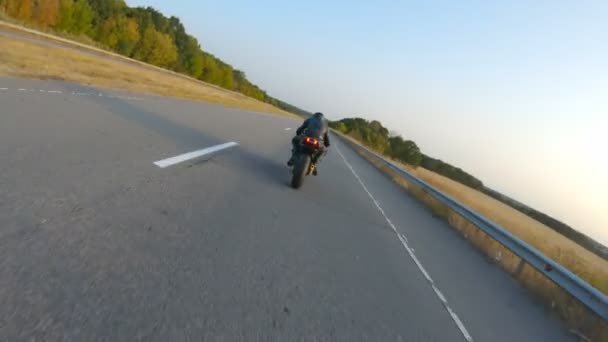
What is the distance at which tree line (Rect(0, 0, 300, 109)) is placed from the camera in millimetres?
70125

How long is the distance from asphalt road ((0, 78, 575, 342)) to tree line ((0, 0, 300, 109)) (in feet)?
167

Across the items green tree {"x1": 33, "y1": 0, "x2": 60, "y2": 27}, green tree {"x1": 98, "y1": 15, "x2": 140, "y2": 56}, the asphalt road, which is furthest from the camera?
green tree {"x1": 98, "y1": 15, "x2": 140, "y2": 56}

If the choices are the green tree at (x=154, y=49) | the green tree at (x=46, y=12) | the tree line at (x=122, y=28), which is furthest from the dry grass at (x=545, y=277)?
the green tree at (x=154, y=49)

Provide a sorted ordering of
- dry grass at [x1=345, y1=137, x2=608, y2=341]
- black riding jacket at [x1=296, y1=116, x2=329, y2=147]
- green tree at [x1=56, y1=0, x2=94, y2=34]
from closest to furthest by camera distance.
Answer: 1. dry grass at [x1=345, y1=137, x2=608, y2=341]
2. black riding jacket at [x1=296, y1=116, x2=329, y2=147]
3. green tree at [x1=56, y1=0, x2=94, y2=34]

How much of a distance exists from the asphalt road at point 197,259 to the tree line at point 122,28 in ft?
167

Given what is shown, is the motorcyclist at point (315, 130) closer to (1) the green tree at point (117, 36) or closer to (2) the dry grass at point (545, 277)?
(2) the dry grass at point (545, 277)

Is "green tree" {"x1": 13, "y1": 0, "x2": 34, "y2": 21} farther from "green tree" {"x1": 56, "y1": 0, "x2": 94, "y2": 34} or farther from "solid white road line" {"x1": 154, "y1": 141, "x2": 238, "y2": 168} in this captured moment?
"solid white road line" {"x1": 154, "y1": 141, "x2": 238, "y2": 168}

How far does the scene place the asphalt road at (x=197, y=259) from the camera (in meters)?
3.20

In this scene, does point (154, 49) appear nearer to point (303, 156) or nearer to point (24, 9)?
point (24, 9)

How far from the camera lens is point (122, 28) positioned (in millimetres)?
88250

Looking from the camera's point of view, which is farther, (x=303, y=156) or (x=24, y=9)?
(x=24, y=9)

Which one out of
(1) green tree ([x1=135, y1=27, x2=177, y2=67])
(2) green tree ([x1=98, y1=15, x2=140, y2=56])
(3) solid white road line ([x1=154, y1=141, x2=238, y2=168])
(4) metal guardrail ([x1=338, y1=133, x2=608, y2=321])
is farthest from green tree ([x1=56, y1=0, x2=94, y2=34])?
(4) metal guardrail ([x1=338, y1=133, x2=608, y2=321])

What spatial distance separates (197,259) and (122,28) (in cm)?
9431

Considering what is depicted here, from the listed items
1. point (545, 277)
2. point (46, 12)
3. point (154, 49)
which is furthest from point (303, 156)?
point (154, 49)
